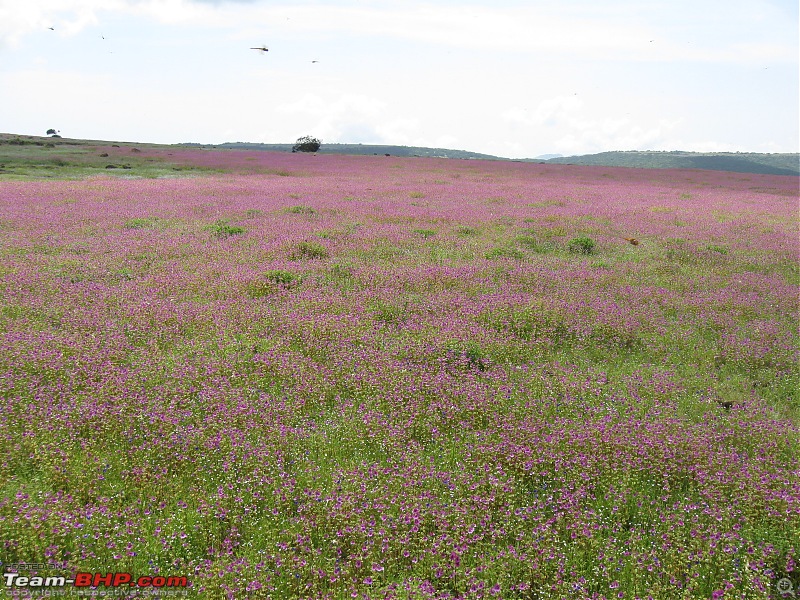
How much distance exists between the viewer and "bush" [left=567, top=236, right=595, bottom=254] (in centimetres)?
1459

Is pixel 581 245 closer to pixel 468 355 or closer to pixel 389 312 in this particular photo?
pixel 389 312

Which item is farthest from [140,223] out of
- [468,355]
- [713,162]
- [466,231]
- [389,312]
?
[713,162]

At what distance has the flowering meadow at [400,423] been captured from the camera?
3918 millimetres

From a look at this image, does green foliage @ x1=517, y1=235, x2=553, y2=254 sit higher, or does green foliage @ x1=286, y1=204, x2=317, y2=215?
green foliage @ x1=286, y1=204, x2=317, y2=215

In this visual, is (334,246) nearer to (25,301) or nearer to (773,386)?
(25,301)

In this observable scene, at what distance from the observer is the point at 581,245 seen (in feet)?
48.5

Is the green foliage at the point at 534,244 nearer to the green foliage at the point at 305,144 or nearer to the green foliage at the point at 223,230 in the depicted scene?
the green foliage at the point at 223,230

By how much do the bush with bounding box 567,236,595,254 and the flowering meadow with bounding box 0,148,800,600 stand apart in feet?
6.47

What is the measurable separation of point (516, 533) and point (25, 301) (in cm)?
905

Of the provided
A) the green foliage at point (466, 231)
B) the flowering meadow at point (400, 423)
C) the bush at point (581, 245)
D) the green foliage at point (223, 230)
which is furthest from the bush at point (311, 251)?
the bush at point (581, 245)

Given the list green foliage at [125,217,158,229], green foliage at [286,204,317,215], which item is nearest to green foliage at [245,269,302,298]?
green foliage at [125,217,158,229]

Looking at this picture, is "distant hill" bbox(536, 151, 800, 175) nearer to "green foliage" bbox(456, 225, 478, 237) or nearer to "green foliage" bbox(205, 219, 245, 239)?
"green foliage" bbox(456, 225, 478, 237)

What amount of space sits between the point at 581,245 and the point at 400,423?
11041 millimetres

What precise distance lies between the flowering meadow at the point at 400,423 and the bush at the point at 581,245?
6.47 feet
